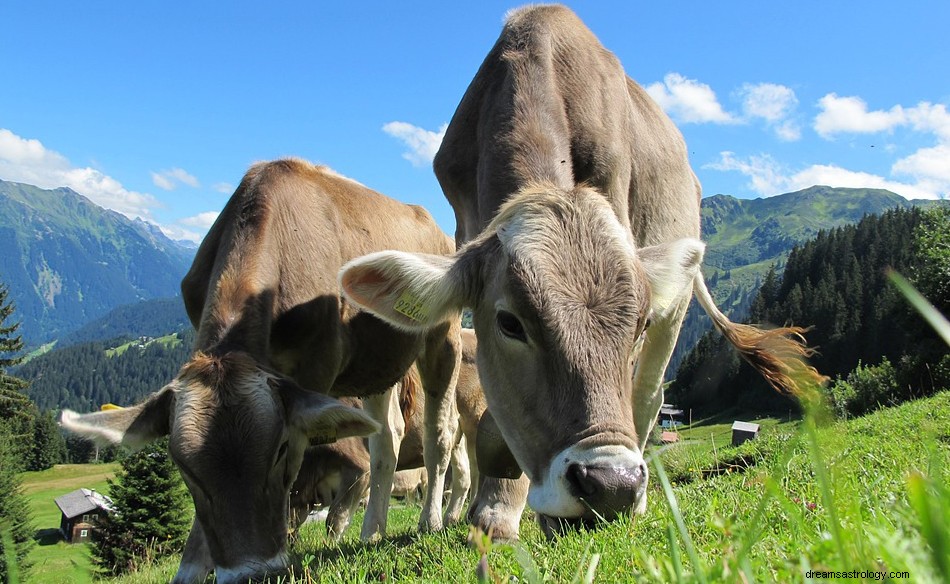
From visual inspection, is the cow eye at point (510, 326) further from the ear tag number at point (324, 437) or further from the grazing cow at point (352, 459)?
the grazing cow at point (352, 459)

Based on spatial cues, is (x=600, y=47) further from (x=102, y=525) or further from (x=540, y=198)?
(x=102, y=525)

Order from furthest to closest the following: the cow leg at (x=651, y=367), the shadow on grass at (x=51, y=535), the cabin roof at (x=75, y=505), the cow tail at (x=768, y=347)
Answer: the shadow on grass at (x=51, y=535), the cabin roof at (x=75, y=505), the cow tail at (x=768, y=347), the cow leg at (x=651, y=367)

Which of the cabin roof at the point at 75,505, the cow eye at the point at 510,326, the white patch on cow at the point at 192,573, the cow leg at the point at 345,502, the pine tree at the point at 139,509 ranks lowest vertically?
the cabin roof at the point at 75,505

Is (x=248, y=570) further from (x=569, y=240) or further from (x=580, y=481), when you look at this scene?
(x=569, y=240)

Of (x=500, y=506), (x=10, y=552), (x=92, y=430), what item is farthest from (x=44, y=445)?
(x=10, y=552)

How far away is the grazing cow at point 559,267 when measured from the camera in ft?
11.7

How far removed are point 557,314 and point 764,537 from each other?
1.77 m

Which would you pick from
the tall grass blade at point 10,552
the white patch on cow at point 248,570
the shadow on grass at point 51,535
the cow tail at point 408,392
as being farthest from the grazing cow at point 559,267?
the shadow on grass at point 51,535

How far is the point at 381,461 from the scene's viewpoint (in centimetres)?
831

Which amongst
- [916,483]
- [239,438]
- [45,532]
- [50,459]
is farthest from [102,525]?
[50,459]

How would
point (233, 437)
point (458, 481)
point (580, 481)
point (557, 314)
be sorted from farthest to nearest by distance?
point (458, 481) → point (233, 437) → point (557, 314) → point (580, 481)

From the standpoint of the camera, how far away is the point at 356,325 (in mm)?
7027

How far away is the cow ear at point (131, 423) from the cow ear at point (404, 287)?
1586 millimetres

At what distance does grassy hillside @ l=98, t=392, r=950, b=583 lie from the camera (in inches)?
39.6
